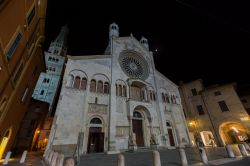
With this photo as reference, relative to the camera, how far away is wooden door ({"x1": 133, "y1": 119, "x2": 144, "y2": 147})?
15.2 meters

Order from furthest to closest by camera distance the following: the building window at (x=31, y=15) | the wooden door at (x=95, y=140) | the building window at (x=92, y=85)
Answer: the building window at (x=92, y=85) < the wooden door at (x=95, y=140) < the building window at (x=31, y=15)

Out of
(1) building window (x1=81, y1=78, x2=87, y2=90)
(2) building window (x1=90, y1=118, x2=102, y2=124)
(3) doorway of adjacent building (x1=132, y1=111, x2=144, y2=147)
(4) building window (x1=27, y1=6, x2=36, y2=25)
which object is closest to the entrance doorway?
(3) doorway of adjacent building (x1=132, y1=111, x2=144, y2=147)

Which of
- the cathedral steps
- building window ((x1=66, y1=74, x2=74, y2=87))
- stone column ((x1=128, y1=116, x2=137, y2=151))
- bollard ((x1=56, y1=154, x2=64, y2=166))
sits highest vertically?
building window ((x1=66, y1=74, x2=74, y2=87))

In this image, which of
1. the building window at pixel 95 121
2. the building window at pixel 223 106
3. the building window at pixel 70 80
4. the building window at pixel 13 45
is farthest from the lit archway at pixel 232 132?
the building window at pixel 13 45

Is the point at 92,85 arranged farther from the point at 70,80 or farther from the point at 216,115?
the point at 216,115

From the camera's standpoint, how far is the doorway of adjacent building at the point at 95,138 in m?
12.5

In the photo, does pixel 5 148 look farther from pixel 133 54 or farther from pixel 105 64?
pixel 133 54

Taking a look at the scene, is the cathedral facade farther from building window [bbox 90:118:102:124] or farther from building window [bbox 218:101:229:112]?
building window [bbox 218:101:229:112]

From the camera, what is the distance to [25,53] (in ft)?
37.3

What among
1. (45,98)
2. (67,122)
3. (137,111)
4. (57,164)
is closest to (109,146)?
(67,122)

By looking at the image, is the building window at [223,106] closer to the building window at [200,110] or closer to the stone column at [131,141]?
the building window at [200,110]

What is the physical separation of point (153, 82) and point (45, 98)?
37.7m

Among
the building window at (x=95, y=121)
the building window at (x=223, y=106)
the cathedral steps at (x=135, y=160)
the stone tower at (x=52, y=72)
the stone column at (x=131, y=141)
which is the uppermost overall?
the stone tower at (x=52, y=72)

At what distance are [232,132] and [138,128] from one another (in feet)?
52.7
